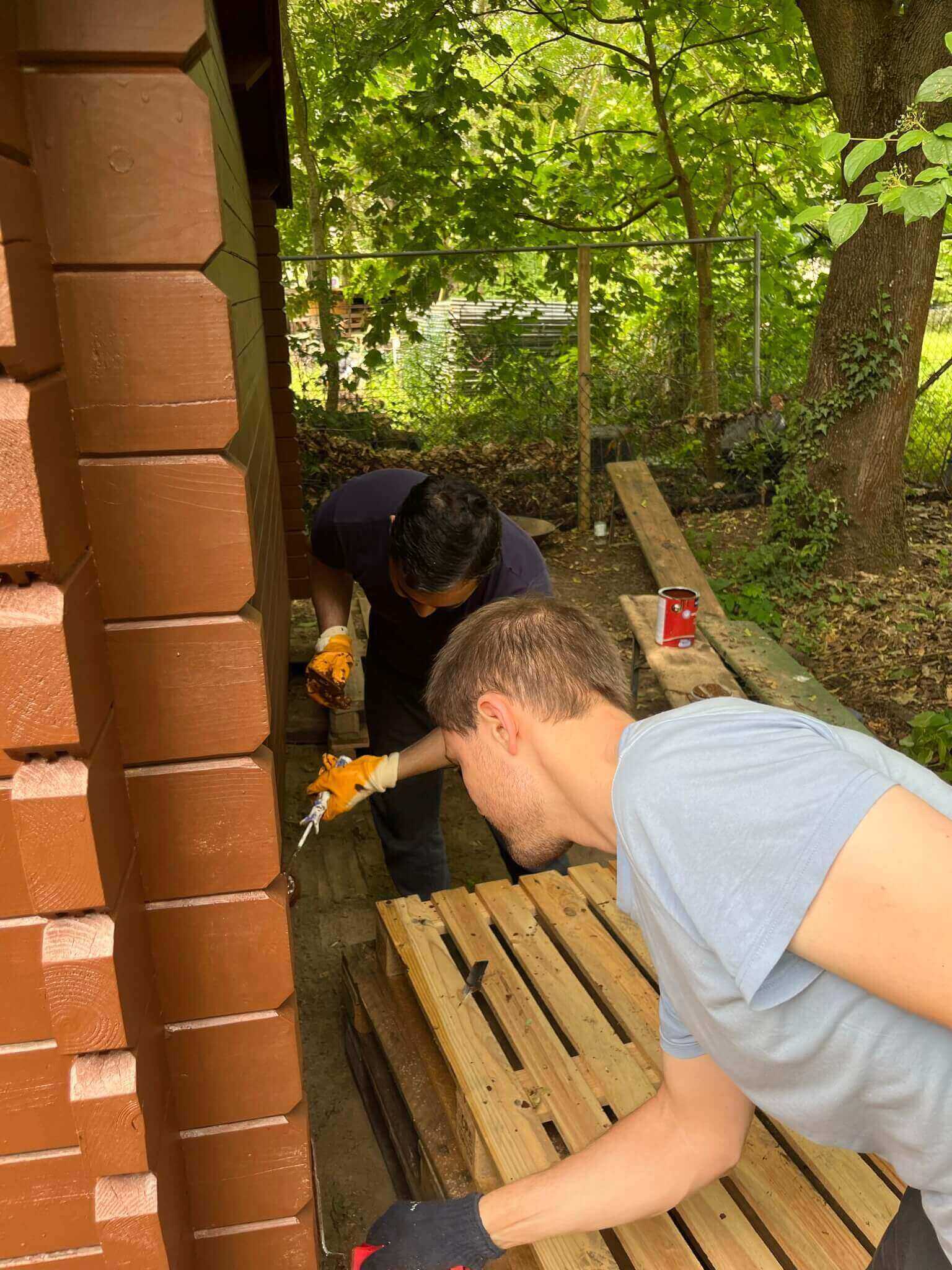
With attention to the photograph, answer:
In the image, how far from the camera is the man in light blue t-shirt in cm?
103

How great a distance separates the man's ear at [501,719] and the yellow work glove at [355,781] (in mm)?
1217

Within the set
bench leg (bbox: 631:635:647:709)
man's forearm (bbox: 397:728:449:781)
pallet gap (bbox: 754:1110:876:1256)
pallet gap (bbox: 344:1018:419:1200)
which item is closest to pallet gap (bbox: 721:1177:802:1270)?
pallet gap (bbox: 754:1110:876:1256)

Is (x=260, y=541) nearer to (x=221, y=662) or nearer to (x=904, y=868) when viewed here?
(x=221, y=662)

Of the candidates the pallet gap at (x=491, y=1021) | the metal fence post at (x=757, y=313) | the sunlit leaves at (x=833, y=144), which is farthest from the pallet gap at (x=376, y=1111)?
the metal fence post at (x=757, y=313)

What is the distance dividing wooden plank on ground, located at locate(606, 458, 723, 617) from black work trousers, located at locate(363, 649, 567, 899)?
94.4 inches

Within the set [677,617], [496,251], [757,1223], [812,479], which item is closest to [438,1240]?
[757,1223]

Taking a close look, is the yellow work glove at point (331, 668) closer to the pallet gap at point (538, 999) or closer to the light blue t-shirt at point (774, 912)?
the pallet gap at point (538, 999)

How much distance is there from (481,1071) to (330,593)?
72.5 inches

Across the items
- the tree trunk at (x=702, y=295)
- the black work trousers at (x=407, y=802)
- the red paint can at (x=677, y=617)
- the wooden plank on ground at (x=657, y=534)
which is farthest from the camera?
the tree trunk at (x=702, y=295)

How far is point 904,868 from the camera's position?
100 centimetres

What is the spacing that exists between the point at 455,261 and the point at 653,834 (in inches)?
285

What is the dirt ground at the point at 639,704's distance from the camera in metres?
2.73

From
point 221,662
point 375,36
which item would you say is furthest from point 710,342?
point 221,662

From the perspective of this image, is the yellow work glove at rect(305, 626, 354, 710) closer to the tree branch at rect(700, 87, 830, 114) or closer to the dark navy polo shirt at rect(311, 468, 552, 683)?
the dark navy polo shirt at rect(311, 468, 552, 683)
